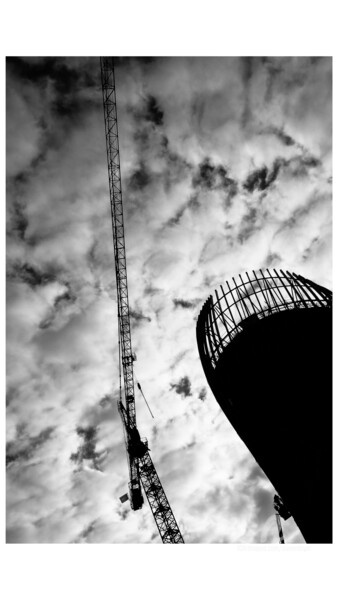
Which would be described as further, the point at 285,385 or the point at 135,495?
the point at 135,495

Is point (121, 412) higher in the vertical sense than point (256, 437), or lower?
higher

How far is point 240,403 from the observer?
17016 mm

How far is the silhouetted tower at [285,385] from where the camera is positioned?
1482 cm

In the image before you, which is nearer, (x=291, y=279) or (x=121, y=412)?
(x=291, y=279)

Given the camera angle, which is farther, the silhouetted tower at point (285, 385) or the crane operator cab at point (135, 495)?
the crane operator cab at point (135, 495)

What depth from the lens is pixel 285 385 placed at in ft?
52.7

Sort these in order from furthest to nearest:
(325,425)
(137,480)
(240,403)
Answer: (137,480) < (240,403) < (325,425)

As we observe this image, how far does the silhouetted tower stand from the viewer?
48.6ft

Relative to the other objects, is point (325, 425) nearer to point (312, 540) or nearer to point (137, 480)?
point (312, 540)

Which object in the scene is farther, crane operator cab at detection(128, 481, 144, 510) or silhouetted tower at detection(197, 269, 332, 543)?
crane operator cab at detection(128, 481, 144, 510)

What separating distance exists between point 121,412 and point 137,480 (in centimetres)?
914
